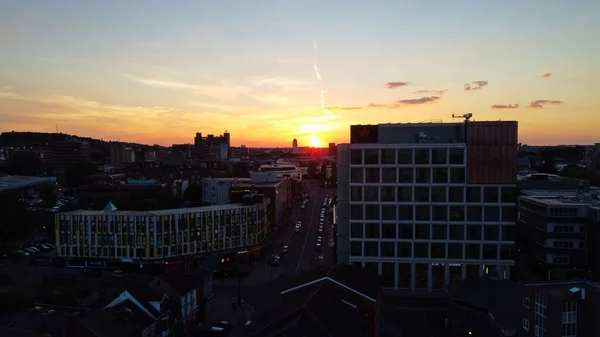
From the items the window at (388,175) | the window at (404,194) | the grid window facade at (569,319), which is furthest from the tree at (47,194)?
the grid window facade at (569,319)

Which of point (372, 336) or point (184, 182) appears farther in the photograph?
point (184, 182)

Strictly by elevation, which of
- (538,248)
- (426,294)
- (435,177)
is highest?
(435,177)

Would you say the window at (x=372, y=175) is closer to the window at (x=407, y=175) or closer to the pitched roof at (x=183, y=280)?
the window at (x=407, y=175)

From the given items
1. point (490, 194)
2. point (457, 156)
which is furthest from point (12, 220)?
point (490, 194)

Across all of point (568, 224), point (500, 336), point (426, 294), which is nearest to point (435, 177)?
point (426, 294)

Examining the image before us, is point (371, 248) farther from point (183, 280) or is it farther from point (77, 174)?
point (77, 174)

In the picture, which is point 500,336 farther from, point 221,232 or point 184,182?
point 184,182

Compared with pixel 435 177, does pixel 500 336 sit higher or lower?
lower
